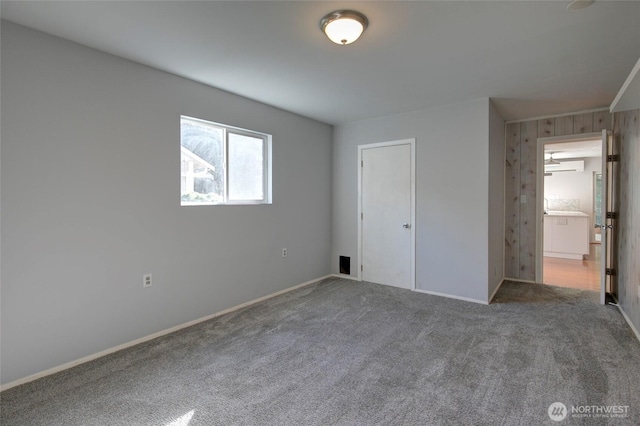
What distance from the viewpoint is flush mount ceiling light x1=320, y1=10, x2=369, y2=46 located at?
198 centimetres

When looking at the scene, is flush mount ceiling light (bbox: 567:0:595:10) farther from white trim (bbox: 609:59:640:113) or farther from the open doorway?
the open doorway

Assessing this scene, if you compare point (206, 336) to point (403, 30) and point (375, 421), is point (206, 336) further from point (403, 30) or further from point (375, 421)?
point (403, 30)

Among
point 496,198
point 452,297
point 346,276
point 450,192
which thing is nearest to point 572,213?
point 496,198

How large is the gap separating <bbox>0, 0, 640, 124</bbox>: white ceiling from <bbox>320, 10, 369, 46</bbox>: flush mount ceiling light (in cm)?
5

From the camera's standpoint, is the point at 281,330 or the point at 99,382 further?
the point at 281,330

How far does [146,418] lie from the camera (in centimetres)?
180

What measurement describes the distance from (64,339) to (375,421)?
229cm

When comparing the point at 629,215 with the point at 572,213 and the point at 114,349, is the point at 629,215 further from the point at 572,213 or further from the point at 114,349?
the point at 114,349

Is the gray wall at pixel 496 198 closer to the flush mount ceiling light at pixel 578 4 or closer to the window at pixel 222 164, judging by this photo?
the flush mount ceiling light at pixel 578 4

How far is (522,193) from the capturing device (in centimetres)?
478

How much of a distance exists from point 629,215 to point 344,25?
3.31m

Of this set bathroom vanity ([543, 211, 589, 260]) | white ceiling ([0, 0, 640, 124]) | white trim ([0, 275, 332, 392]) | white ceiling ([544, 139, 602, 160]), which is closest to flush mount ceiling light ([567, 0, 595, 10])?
white ceiling ([0, 0, 640, 124])

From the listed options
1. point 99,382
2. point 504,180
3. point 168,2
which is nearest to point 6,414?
point 99,382

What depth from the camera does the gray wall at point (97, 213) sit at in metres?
2.13
